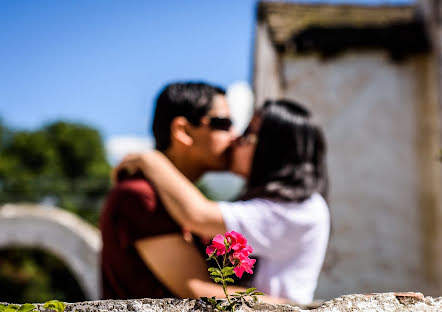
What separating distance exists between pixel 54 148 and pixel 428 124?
17.6 meters

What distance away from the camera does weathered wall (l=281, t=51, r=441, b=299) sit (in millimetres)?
6832

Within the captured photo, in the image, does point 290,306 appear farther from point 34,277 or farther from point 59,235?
point 34,277

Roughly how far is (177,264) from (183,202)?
0.78 feet

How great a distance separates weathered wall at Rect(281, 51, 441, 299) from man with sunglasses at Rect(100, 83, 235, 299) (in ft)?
16.3

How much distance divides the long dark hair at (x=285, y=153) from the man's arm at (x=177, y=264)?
337 mm

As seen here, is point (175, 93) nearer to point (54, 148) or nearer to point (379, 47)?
point (379, 47)

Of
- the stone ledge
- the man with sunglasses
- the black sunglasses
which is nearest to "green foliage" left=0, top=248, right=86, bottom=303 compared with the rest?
the man with sunglasses

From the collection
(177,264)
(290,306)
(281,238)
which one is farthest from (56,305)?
(281,238)


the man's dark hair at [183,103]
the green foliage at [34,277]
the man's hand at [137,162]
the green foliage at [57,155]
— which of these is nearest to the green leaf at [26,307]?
the man's hand at [137,162]

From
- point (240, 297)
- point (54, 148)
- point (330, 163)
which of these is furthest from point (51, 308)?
point (54, 148)

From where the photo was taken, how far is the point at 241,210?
1926 millimetres

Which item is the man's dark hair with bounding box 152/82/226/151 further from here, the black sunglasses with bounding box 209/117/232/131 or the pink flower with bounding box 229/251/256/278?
the pink flower with bounding box 229/251/256/278

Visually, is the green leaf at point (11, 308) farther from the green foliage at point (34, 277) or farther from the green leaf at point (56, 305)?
the green foliage at point (34, 277)

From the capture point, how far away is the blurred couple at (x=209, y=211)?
6.28 ft
